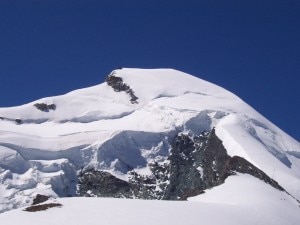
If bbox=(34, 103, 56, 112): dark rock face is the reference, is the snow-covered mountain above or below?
below

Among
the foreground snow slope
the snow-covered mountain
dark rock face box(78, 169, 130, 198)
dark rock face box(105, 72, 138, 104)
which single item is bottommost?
the foreground snow slope

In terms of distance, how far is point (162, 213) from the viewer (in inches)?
1645

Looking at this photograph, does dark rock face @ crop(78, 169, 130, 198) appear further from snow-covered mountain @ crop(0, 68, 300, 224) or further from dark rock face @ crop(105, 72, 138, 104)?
dark rock face @ crop(105, 72, 138, 104)

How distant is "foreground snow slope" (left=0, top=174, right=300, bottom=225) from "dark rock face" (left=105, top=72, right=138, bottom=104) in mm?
71714

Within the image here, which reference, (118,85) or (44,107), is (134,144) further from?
→ (118,85)

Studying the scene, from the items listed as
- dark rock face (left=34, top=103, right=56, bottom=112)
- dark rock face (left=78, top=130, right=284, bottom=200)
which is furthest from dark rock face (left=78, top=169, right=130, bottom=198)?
dark rock face (left=34, top=103, right=56, bottom=112)

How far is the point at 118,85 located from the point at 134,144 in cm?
2524

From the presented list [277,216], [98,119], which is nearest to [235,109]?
[98,119]

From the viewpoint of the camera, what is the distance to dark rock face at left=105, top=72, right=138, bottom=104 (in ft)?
408

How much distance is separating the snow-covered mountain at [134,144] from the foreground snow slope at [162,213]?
32.9 meters

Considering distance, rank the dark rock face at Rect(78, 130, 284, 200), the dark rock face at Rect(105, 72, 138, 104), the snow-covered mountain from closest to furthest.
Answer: the snow-covered mountain → the dark rock face at Rect(78, 130, 284, 200) → the dark rock face at Rect(105, 72, 138, 104)

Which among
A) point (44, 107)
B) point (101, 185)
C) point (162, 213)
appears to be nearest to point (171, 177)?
point (101, 185)

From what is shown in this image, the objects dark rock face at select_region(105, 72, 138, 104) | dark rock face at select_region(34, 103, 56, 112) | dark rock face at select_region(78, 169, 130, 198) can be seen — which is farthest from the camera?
dark rock face at select_region(105, 72, 138, 104)

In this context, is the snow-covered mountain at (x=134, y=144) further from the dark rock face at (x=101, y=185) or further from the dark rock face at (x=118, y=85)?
the dark rock face at (x=118, y=85)
